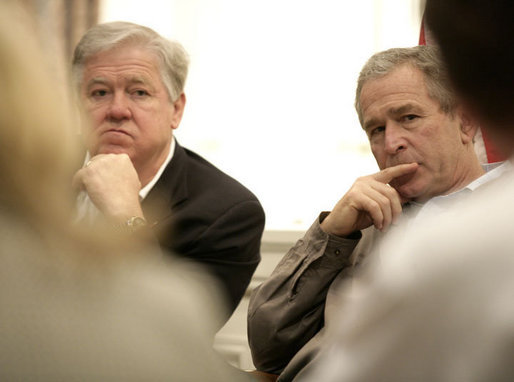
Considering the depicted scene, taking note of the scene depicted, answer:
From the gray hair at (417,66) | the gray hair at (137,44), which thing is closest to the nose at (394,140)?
the gray hair at (417,66)

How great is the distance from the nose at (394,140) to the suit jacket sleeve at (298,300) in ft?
0.95

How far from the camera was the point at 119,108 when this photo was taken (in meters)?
2.28

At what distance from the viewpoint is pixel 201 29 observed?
3264mm

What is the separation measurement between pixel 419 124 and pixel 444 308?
53.6 inches

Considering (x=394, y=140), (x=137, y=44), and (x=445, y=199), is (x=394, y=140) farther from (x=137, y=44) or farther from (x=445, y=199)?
(x=137, y=44)

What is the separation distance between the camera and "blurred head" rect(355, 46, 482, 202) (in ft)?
6.17

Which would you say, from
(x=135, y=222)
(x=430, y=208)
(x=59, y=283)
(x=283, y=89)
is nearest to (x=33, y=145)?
(x=59, y=283)

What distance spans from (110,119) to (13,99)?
1.61m

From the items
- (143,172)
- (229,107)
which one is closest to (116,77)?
(143,172)

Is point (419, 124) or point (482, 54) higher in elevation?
→ point (482, 54)

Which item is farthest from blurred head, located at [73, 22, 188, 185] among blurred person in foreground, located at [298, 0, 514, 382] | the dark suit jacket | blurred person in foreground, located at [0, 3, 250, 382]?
blurred person in foreground, located at [298, 0, 514, 382]

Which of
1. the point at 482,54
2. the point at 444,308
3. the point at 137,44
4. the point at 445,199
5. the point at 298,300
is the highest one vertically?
the point at 482,54

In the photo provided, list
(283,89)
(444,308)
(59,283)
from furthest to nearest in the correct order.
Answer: (283,89), (59,283), (444,308)

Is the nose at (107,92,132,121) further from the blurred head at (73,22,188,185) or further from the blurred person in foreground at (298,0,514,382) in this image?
the blurred person in foreground at (298,0,514,382)
